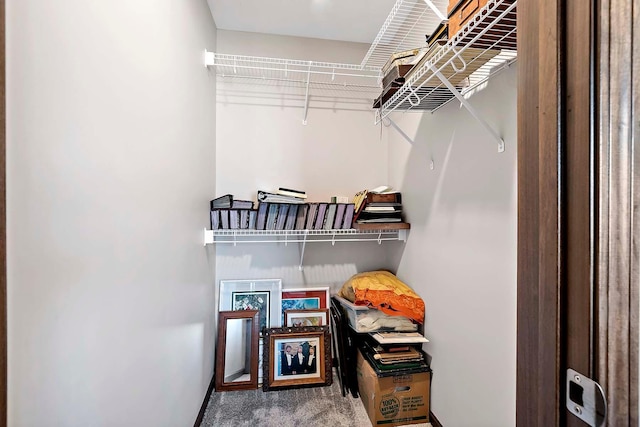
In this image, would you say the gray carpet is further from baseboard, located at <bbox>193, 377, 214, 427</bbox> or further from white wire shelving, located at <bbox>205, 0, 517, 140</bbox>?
white wire shelving, located at <bbox>205, 0, 517, 140</bbox>

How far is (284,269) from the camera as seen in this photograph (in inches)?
90.6

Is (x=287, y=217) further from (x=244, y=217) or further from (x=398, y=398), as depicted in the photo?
(x=398, y=398)

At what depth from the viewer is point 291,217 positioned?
2047 millimetres

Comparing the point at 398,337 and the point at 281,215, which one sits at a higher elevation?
the point at 281,215

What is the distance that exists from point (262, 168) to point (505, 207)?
63.0 inches

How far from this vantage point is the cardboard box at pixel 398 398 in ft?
5.58

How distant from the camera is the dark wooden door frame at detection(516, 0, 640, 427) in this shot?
41 cm

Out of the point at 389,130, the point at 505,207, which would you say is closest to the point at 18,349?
the point at 505,207

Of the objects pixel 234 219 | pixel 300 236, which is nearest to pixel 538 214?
pixel 234 219

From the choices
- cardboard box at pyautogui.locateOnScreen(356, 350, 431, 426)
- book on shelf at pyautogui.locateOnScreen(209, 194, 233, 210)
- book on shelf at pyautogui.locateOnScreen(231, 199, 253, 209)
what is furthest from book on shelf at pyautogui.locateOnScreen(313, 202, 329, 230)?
cardboard box at pyautogui.locateOnScreen(356, 350, 431, 426)

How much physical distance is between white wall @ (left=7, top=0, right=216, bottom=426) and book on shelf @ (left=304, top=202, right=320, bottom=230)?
2.66 ft

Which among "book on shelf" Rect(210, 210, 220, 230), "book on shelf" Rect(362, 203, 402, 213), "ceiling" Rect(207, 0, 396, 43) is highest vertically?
"ceiling" Rect(207, 0, 396, 43)

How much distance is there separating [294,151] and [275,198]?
478 millimetres

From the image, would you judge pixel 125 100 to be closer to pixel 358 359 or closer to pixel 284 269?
pixel 284 269
